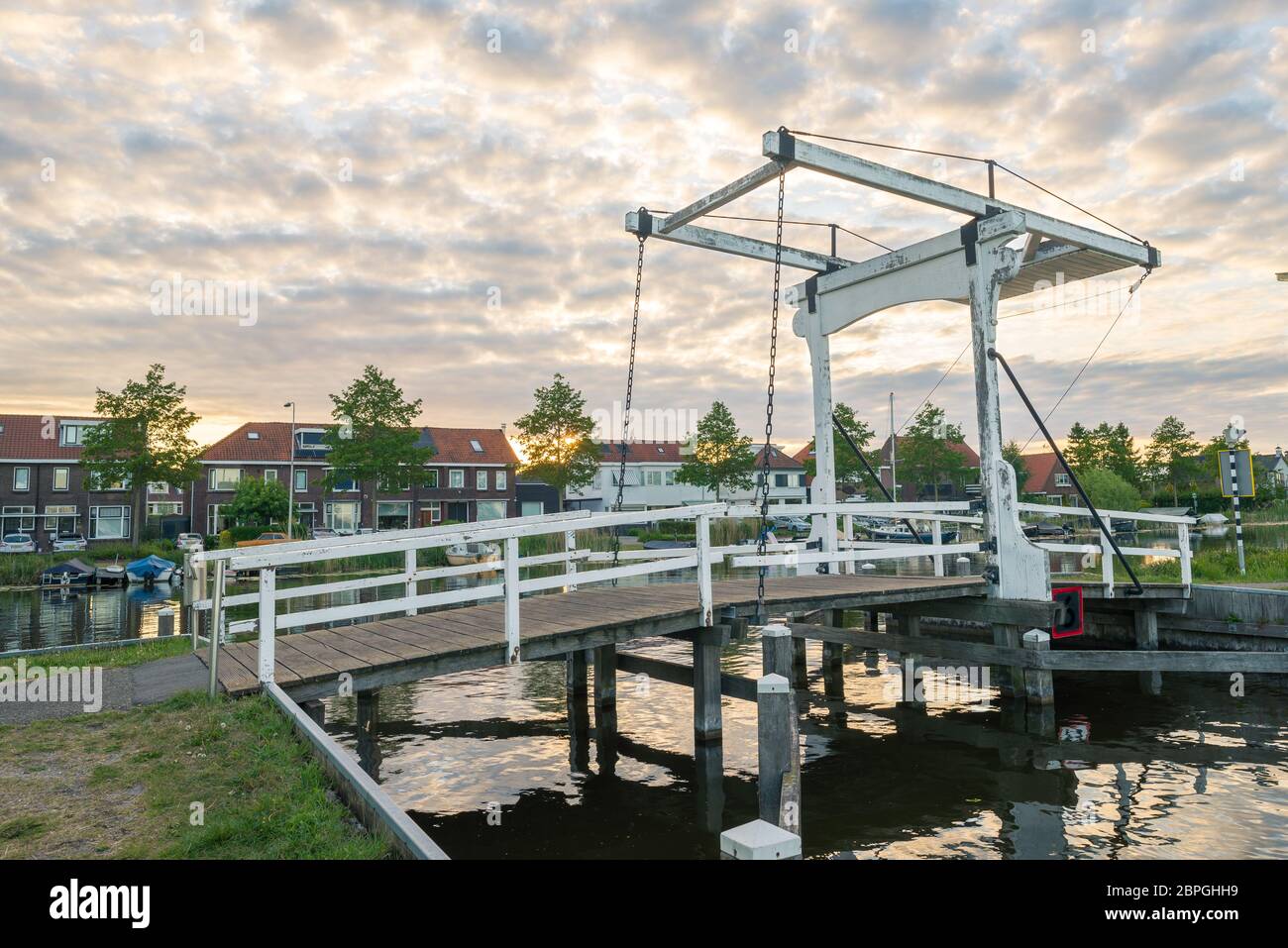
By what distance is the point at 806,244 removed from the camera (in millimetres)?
A: 13164

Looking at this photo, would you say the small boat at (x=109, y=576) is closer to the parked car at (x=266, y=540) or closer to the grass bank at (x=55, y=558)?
the grass bank at (x=55, y=558)

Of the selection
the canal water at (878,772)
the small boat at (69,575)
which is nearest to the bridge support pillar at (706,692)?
the canal water at (878,772)

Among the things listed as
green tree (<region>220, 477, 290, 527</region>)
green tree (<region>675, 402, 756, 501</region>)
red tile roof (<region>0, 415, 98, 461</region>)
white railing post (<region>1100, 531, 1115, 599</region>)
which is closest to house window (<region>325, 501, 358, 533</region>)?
green tree (<region>220, 477, 290, 527</region>)

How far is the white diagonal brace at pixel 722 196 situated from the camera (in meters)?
9.27

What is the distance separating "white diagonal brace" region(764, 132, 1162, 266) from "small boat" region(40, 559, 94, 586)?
1457 inches

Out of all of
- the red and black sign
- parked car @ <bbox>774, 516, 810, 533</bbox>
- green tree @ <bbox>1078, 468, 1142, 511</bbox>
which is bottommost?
parked car @ <bbox>774, 516, 810, 533</bbox>

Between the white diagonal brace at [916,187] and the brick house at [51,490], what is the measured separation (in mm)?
49519

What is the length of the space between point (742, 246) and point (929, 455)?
185ft

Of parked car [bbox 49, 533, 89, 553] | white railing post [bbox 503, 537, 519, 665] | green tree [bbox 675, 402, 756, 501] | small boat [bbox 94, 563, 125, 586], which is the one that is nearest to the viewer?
white railing post [bbox 503, 537, 519, 665]

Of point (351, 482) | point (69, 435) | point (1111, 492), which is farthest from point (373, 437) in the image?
point (1111, 492)

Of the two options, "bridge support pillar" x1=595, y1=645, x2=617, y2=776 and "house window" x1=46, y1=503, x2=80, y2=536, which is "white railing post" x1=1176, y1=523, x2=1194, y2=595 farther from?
"house window" x1=46, y1=503, x2=80, y2=536

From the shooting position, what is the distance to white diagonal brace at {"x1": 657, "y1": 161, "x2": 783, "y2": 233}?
9266 mm
